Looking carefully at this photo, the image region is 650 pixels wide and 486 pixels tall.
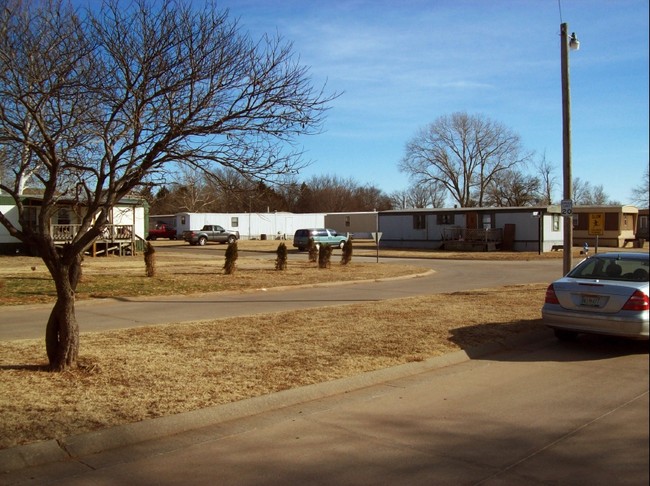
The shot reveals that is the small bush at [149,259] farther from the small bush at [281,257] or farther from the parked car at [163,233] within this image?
the parked car at [163,233]

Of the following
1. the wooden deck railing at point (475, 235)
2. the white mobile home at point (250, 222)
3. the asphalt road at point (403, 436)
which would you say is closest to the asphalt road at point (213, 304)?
the asphalt road at point (403, 436)

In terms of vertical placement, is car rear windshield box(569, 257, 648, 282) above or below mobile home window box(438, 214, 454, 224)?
below

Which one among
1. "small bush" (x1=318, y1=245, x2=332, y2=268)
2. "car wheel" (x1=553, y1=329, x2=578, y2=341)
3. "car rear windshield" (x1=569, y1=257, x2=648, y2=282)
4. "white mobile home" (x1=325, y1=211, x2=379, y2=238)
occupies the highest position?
"white mobile home" (x1=325, y1=211, x2=379, y2=238)

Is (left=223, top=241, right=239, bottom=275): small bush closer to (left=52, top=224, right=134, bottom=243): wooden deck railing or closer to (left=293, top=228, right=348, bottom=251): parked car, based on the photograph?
(left=52, top=224, right=134, bottom=243): wooden deck railing

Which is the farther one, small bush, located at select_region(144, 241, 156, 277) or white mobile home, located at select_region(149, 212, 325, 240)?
white mobile home, located at select_region(149, 212, 325, 240)

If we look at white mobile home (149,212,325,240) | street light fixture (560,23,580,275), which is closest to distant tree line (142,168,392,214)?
white mobile home (149,212,325,240)

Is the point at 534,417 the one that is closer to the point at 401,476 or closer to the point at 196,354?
Answer: the point at 401,476

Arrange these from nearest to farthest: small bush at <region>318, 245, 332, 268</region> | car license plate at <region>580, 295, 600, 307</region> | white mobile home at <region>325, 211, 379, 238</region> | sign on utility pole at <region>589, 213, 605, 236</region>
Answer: car license plate at <region>580, 295, 600, 307</region>
sign on utility pole at <region>589, 213, 605, 236</region>
small bush at <region>318, 245, 332, 268</region>
white mobile home at <region>325, 211, 379, 238</region>

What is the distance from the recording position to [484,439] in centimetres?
516

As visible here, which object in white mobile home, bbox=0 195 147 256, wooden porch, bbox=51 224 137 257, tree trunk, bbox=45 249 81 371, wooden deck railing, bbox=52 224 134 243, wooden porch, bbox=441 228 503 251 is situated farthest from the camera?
wooden porch, bbox=441 228 503 251

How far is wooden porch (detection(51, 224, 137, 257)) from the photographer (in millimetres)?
32278

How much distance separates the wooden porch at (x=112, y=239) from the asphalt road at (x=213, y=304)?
18.6 meters

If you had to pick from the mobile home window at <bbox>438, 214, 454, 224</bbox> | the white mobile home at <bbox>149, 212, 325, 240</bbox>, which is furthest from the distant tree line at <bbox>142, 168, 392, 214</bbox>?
the mobile home window at <bbox>438, 214, 454, 224</bbox>

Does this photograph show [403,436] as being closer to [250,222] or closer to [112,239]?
[112,239]
